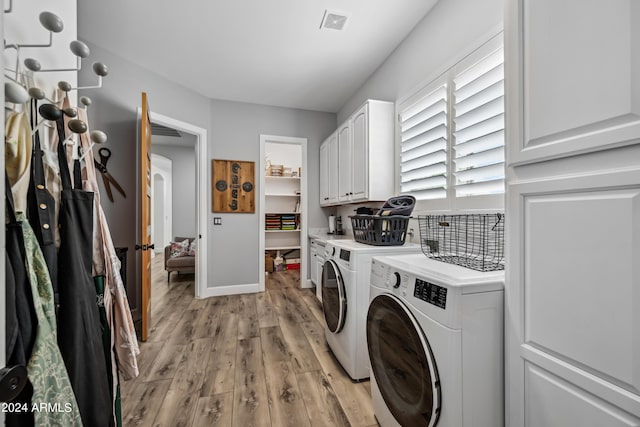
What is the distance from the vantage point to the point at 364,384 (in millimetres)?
1761

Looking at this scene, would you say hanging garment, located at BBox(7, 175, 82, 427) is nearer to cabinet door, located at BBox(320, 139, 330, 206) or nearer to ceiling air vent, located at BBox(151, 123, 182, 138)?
cabinet door, located at BBox(320, 139, 330, 206)

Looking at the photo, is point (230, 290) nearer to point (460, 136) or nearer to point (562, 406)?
point (460, 136)

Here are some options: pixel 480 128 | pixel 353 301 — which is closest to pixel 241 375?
pixel 353 301

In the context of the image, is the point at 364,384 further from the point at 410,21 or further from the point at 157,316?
the point at 410,21

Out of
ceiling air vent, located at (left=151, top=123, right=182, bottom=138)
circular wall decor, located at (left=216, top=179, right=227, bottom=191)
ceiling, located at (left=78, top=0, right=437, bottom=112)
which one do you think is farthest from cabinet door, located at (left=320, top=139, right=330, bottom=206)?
ceiling air vent, located at (left=151, top=123, right=182, bottom=138)

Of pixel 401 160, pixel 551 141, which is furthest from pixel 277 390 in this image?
pixel 401 160

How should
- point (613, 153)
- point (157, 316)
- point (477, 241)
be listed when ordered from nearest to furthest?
point (613, 153) → point (477, 241) → point (157, 316)

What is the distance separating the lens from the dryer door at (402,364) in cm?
97

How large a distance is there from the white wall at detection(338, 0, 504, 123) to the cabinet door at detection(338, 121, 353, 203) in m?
0.51

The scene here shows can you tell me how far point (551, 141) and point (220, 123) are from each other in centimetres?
373

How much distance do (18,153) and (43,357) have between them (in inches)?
21.4

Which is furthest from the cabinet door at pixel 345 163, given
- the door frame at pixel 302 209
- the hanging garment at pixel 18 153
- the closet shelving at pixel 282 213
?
the hanging garment at pixel 18 153

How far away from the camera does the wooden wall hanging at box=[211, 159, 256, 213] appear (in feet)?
12.0

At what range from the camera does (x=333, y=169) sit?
3492 millimetres
